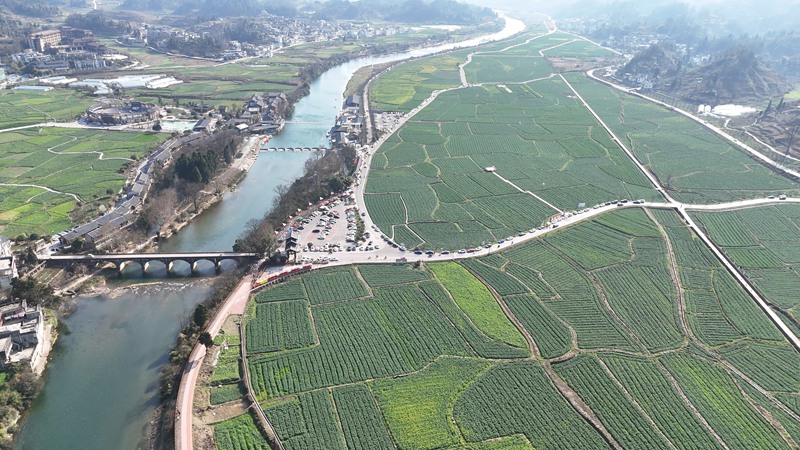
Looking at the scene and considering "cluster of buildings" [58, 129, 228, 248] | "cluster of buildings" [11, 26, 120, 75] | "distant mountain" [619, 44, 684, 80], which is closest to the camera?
"cluster of buildings" [58, 129, 228, 248]

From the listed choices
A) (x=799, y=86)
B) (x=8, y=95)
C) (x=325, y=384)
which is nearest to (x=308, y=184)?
(x=325, y=384)

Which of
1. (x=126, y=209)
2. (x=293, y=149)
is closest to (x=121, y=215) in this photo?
(x=126, y=209)

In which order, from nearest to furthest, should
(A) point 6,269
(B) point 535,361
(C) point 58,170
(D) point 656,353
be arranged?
(B) point 535,361 < (D) point 656,353 < (A) point 6,269 < (C) point 58,170

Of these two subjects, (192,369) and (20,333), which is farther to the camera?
(20,333)

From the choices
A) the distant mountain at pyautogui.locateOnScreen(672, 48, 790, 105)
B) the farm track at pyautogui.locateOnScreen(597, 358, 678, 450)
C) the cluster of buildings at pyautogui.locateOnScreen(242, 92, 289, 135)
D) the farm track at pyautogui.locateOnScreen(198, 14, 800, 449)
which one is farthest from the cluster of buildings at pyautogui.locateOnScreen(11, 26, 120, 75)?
the distant mountain at pyautogui.locateOnScreen(672, 48, 790, 105)

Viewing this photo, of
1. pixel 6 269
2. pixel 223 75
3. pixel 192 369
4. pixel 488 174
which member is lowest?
pixel 192 369

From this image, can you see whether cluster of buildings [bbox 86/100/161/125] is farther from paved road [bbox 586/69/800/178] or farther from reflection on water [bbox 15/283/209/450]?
paved road [bbox 586/69/800/178]

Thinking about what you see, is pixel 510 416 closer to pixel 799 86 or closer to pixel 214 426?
pixel 214 426

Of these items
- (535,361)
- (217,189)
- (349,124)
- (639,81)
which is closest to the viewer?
(535,361)

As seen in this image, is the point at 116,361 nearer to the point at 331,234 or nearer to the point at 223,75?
the point at 331,234
